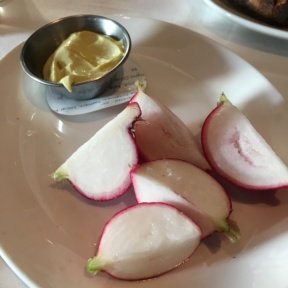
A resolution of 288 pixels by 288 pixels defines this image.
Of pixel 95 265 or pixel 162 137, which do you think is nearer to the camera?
pixel 95 265

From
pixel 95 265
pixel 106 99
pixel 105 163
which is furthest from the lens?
pixel 106 99

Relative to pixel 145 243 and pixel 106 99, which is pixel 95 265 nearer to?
pixel 145 243

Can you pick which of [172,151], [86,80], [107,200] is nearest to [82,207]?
[107,200]

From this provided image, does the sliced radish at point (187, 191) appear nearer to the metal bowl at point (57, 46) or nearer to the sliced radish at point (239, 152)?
the sliced radish at point (239, 152)

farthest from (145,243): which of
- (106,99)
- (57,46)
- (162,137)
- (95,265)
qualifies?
(57,46)

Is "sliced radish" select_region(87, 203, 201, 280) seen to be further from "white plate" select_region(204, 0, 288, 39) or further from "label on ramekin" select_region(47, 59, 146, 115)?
"white plate" select_region(204, 0, 288, 39)

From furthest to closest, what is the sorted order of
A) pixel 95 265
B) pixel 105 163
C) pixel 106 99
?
pixel 106 99
pixel 105 163
pixel 95 265

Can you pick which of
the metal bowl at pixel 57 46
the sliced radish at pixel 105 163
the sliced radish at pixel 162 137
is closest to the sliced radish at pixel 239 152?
the sliced radish at pixel 162 137

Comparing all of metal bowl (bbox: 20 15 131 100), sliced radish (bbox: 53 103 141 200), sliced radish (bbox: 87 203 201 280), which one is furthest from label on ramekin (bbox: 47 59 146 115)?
sliced radish (bbox: 87 203 201 280)
